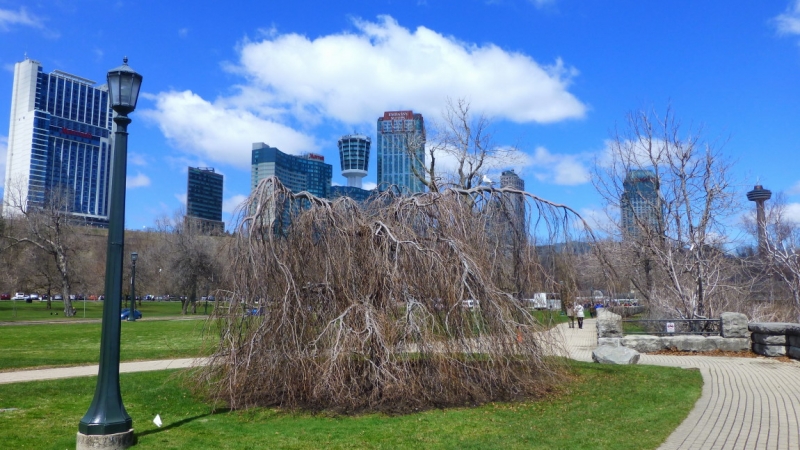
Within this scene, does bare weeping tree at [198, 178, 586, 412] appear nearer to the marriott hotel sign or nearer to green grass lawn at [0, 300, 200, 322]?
green grass lawn at [0, 300, 200, 322]

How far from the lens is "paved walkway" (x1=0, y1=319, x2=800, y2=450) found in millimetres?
6551

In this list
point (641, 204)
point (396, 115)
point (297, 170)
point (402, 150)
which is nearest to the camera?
point (641, 204)

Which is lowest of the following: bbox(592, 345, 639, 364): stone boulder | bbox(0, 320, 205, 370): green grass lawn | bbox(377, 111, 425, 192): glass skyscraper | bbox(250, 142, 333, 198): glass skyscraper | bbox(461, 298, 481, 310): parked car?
bbox(0, 320, 205, 370): green grass lawn

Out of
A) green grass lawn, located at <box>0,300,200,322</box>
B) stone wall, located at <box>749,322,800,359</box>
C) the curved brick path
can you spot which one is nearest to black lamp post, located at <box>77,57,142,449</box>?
Answer: the curved brick path

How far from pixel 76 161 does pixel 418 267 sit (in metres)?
136

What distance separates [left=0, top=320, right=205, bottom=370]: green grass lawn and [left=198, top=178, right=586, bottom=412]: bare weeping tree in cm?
456

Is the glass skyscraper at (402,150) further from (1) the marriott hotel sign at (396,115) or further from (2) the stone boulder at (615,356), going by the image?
(2) the stone boulder at (615,356)

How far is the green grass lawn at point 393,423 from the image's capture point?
6512 mm

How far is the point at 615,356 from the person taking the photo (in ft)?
43.6

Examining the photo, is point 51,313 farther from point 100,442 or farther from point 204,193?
point 100,442

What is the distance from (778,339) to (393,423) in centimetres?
1221

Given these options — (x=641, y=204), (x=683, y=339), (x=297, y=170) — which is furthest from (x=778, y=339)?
(x=297, y=170)

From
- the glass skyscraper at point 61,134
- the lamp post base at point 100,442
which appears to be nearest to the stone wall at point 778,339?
the lamp post base at point 100,442

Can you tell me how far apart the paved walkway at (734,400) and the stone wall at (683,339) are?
1.00m
